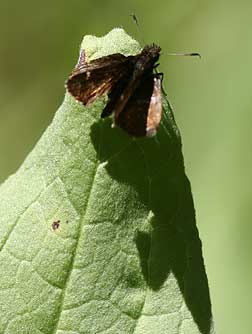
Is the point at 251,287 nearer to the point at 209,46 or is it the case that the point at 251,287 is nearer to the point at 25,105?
the point at 209,46

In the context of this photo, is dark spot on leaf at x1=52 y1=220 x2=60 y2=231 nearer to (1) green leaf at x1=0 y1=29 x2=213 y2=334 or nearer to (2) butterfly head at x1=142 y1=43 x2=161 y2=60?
(1) green leaf at x1=0 y1=29 x2=213 y2=334

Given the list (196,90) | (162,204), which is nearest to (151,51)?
(162,204)

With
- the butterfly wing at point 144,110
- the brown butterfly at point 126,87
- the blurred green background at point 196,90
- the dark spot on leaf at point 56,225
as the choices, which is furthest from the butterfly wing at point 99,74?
the blurred green background at point 196,90

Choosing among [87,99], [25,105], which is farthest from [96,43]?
[25,105]

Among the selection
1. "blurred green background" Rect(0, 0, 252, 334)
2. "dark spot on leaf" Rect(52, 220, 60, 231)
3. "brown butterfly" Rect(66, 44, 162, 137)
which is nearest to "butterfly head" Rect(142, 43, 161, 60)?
"brown butterfly" Rect(66, 44, 162, 137)

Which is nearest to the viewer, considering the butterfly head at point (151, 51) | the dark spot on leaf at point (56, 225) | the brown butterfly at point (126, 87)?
the dark spot on leaf at point (56, 225)

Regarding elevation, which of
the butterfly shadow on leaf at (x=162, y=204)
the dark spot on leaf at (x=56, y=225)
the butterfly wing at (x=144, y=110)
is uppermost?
the butterfly wing at (x=144, y=110)

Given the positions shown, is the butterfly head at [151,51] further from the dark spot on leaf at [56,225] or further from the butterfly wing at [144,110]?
the dark spot on leaf at [56,225]

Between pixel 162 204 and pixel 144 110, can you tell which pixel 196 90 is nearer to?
pixel 144 110
